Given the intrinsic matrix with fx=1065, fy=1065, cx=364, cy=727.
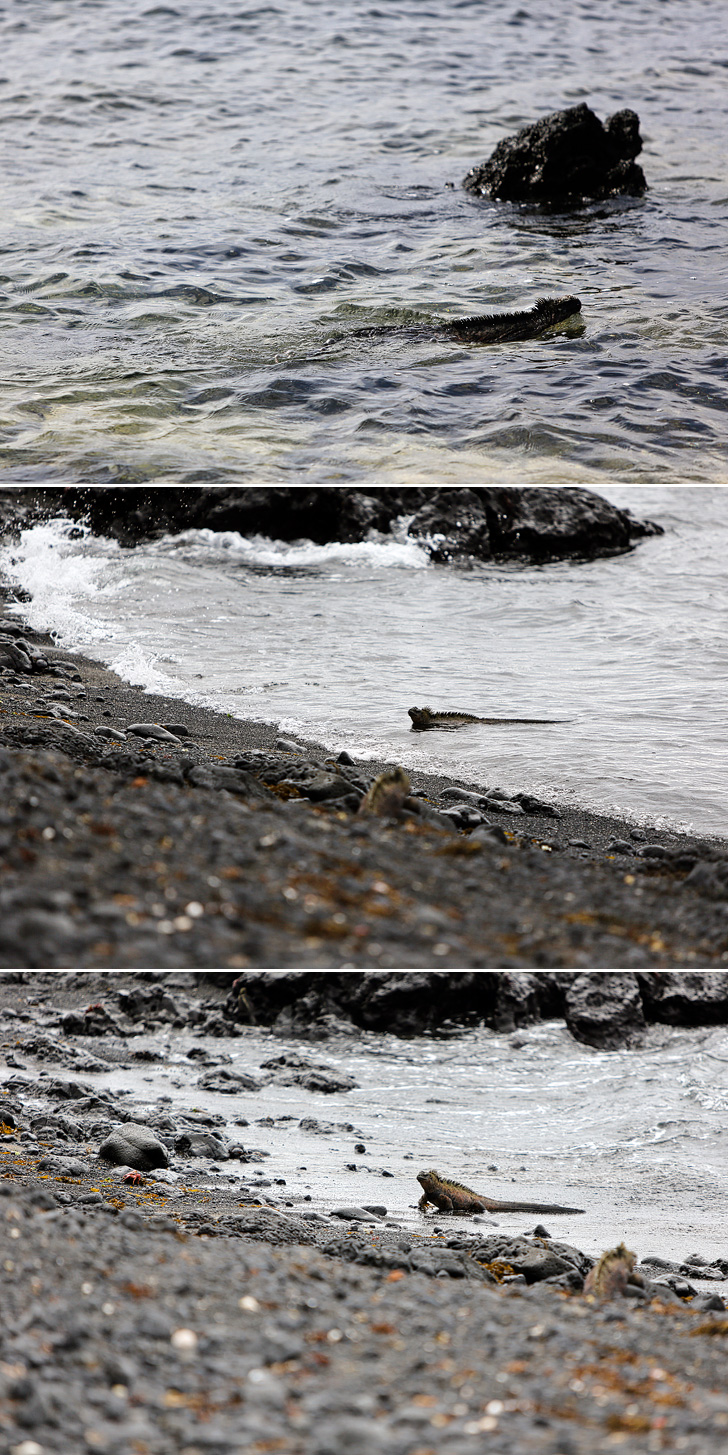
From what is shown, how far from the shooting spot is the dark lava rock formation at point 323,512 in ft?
16.8

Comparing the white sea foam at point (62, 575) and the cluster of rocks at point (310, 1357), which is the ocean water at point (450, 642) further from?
the cluster of rocks at point (310, 1357)

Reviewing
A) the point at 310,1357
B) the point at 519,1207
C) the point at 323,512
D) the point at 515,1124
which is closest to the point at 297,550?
the point at 323,512

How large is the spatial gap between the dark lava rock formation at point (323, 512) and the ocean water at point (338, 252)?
0.34ft

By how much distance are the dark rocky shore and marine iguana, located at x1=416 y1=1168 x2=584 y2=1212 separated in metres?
0.07

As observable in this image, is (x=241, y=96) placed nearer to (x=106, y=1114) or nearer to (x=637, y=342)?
(x=637, y=342)

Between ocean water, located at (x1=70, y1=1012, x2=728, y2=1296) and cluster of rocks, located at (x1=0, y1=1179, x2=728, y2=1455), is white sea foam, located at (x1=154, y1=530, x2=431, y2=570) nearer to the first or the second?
ocean water, located at (x1=70, y1=1012, x2=728, y2=1296)

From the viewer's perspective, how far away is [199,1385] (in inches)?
83.4

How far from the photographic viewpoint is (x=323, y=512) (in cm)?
525

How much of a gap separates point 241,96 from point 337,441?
900 cm

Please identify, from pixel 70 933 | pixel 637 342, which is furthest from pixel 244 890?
pixel 637 342

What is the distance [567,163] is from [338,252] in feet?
10.7

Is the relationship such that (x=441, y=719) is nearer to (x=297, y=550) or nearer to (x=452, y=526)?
(x=452, y=526)

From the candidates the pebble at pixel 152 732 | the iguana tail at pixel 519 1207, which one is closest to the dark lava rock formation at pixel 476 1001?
the iguana tail at pixel 519 1207

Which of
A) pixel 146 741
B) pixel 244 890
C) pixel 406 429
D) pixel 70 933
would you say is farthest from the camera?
pixel 406 429
